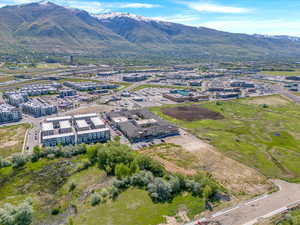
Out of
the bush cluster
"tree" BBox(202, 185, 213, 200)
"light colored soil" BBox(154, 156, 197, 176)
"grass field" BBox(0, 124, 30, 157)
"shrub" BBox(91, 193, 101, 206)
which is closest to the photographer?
"shrub" BBox(91, 193, 101, 206)

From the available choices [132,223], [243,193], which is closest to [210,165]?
[243,193]

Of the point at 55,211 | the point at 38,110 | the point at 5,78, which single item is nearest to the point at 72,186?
the point at 55,211

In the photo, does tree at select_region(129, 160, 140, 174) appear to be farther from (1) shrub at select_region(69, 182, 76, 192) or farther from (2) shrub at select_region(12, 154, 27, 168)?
(2) shrub at select_region(12, 154, 27, 168)

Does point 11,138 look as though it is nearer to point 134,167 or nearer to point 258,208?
point 134,167


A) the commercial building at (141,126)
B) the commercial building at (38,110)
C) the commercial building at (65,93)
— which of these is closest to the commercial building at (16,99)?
the commercial building at (38,110)

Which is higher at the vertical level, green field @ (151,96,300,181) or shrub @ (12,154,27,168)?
green field @ (151,96,300,181)

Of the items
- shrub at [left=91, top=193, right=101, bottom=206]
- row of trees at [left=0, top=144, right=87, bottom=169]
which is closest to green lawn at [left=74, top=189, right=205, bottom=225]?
shrub at [left=91, top=193, right=101, bottom=206]

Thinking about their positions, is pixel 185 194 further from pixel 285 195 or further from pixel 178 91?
pixel 178 91
